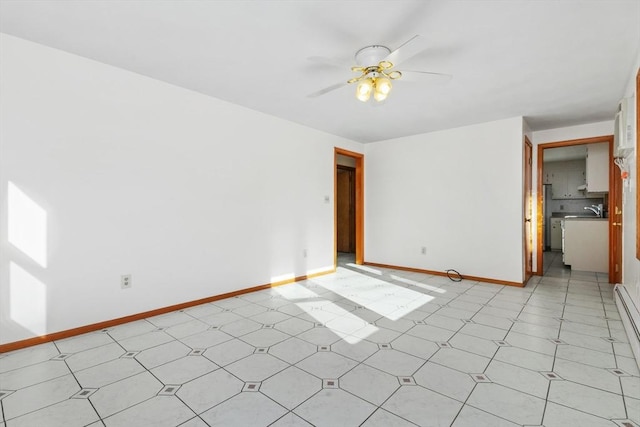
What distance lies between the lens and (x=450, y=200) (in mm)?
5090

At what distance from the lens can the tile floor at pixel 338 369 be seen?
1.69m

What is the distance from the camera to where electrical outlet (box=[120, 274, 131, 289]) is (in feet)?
9.82

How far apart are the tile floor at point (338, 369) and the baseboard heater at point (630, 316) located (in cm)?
8

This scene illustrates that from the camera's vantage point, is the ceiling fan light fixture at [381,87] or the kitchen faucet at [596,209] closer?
the ceiling fan light fixture at [381,87]

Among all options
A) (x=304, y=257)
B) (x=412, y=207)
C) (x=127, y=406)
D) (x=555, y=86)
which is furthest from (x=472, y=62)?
(x=127, y=406)

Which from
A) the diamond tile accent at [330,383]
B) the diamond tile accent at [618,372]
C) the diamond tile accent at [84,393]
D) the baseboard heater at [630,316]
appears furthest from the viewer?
the baseboard heater at [630,316]

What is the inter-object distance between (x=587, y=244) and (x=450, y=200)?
278cm

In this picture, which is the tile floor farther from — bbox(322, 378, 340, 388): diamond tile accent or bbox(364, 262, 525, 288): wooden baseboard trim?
bbox(364, 262, 525, 288): wooden baseboard trim

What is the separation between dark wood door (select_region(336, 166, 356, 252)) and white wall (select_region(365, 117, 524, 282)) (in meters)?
1.37

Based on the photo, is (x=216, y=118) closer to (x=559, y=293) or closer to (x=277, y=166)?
(x=277, y=166)

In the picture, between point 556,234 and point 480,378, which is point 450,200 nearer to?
point 480,378

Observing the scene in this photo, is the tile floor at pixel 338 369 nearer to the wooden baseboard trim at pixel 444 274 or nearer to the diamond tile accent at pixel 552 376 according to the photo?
the diamond tile accent at pixel 552 376

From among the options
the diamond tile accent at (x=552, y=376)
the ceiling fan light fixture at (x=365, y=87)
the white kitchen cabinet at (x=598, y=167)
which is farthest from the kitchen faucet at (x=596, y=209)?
the ceiling fan light fixture at (x=365, y=87)

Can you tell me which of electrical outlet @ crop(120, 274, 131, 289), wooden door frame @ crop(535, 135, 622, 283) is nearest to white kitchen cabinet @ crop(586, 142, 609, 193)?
wooden door frame @ crop(535, 135, 622, 283)
